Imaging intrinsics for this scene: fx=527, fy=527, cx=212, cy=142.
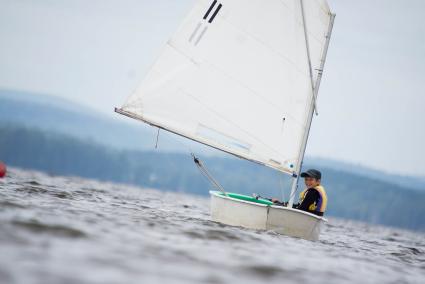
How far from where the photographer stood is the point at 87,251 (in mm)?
8047

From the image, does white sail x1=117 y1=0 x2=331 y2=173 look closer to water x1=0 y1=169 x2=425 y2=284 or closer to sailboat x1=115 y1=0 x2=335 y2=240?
sailboat x1=115 y1=0 x2=335 y2=240

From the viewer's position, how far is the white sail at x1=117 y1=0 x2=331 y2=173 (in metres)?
14.8

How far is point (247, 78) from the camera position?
15.4m

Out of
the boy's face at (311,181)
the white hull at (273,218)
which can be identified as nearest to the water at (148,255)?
the white hull at (273,218)

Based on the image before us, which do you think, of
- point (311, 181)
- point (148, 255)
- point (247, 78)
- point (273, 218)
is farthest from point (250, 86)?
point (148, 255)

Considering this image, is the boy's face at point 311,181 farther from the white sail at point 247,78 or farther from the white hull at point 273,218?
the white hull at point 273,218

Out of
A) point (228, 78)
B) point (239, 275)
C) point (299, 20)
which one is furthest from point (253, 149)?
point (239, 275)

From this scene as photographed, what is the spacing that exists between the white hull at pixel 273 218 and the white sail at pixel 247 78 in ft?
4.45

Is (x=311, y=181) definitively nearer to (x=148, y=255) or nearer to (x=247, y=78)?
(x=247, y=78)

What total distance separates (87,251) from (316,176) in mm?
8806

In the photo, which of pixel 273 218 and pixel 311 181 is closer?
pixel 273 218

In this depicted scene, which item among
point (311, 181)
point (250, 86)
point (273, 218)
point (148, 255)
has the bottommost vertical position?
point (148, 255)

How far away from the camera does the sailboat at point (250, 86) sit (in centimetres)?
1465

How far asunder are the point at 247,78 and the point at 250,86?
0.25m
